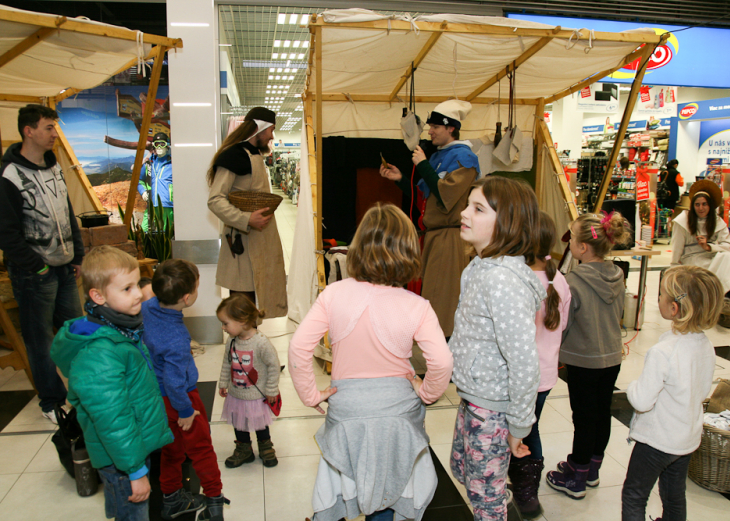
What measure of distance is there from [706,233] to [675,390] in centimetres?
344

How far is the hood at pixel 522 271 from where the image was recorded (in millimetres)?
1520

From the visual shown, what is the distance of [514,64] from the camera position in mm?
3699

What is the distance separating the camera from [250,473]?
250 cm

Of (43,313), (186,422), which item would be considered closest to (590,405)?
(186,422)

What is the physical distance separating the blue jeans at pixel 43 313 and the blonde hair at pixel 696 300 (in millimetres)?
3123

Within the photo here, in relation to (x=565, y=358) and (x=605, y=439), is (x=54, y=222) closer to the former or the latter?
(x=565, y=358)

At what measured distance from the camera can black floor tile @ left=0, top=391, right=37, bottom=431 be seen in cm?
305

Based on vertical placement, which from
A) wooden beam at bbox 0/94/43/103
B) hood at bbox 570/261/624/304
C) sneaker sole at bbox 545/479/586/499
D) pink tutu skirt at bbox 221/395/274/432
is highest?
wooden beam at bbox 0/94/43/103

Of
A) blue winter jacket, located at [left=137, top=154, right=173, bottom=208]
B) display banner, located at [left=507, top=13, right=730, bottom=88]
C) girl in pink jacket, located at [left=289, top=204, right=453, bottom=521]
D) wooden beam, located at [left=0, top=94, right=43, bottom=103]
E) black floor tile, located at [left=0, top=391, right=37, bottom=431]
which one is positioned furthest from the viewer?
blue winter jacket, located at [left=137, top=154, right=173, bottom=208]

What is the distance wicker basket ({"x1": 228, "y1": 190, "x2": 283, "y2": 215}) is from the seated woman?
12.2 ft

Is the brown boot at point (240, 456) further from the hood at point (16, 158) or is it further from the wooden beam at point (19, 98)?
the wooden beam at point (19, 98)

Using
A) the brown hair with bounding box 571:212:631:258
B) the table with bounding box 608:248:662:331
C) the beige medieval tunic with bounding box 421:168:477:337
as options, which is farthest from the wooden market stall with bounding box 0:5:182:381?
the table with bounding box 608:248:662:331

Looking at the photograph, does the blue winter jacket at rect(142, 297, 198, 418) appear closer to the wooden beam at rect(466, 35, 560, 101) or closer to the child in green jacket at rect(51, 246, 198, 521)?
the child in green jacket at rect(51, 246, 198, 521)

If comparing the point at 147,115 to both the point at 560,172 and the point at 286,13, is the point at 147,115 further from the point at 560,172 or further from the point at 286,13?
the point at 560,172
